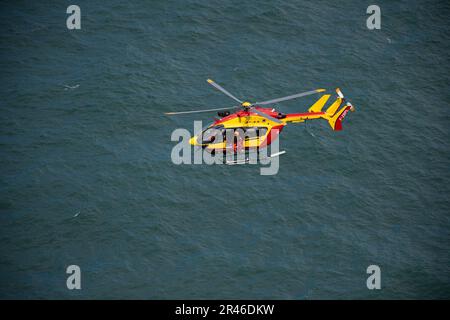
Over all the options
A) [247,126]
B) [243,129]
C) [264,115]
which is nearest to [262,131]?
[264,115]

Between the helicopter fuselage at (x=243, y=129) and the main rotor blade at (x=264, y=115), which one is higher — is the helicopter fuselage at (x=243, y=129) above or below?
below

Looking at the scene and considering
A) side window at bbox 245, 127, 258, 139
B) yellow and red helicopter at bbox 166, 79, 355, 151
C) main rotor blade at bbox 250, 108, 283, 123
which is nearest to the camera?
yellow and red helicopter at bbox 166, 79, 355, 151

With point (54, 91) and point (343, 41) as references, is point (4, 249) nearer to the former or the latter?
point (54, 91)

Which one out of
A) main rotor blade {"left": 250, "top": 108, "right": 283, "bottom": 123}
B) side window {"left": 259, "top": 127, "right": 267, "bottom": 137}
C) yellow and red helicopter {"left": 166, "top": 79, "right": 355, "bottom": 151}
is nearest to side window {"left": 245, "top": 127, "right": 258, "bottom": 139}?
yellow and red helicopter {"left": 166, "top": 79, "right": 355, "bottom": 151}

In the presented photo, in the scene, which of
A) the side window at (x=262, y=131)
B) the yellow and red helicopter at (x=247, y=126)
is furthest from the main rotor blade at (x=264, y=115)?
the side window at (x=262, y=131)

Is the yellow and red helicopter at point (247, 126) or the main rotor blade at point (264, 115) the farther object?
the main rotor blade at point (264, 115)

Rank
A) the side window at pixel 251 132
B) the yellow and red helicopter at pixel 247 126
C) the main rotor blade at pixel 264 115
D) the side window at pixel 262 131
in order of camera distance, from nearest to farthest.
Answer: the yellow and red helicopter at pixel 247 126 < the main rotor blade at pixel 264 115 < the side window at pixel 251 132 < the side window at pixel 262 131

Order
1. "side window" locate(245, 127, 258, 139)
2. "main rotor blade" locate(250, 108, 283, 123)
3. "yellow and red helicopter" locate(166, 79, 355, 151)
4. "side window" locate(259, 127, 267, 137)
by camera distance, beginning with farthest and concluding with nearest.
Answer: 1. "side window" locate(259, 127, 267, 137)
2. "side window" locate(245, 127, 258, 139)
3. "main rotor blade" locate(250, 108, 283, 123)
4. "yellow and red helicopter" locate(166, 79, 355, 151)

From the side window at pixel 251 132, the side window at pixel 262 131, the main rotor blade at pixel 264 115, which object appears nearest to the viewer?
the main rotor blade at pixel 264 115

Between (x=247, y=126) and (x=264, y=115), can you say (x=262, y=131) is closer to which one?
(x=264, y=115)

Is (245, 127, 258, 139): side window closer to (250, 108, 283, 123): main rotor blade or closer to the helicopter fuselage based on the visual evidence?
the helicopter fuselage

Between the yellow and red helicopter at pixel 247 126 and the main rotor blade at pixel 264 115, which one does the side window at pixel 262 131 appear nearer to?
the yellow and red helicopter at pixel 247 126
